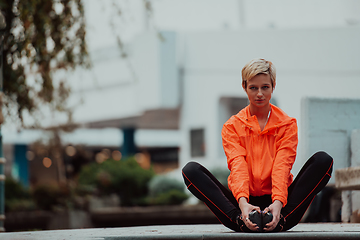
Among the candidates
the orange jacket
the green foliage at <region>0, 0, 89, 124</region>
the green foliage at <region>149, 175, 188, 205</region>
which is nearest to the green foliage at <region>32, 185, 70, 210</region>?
the green foliage at <region>149, 175, 188, 205</region>

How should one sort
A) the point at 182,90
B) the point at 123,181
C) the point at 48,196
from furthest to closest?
the point at 182,90, the point at 123,181, the point at 48,196

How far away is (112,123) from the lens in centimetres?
2458

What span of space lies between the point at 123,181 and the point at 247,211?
12.0 meters

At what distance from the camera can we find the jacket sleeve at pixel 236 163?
3225 mm

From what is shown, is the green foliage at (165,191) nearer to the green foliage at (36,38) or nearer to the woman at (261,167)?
the green foliage at (36,38)

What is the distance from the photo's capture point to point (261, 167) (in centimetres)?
338

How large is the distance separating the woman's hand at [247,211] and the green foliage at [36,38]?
350cm

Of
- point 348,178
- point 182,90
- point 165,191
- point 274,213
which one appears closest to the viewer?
point 274,213

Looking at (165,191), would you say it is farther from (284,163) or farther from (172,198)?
(284,163)

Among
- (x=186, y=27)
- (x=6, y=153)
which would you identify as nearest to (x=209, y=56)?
(x=186, y=27)

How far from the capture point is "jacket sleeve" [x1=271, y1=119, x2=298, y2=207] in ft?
10.5

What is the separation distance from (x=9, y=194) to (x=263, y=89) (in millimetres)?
13401

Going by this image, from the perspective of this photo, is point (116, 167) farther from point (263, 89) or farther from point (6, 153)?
point (6, 153)

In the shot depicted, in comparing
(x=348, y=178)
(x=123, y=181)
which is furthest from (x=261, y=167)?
(x=123, y=181)
